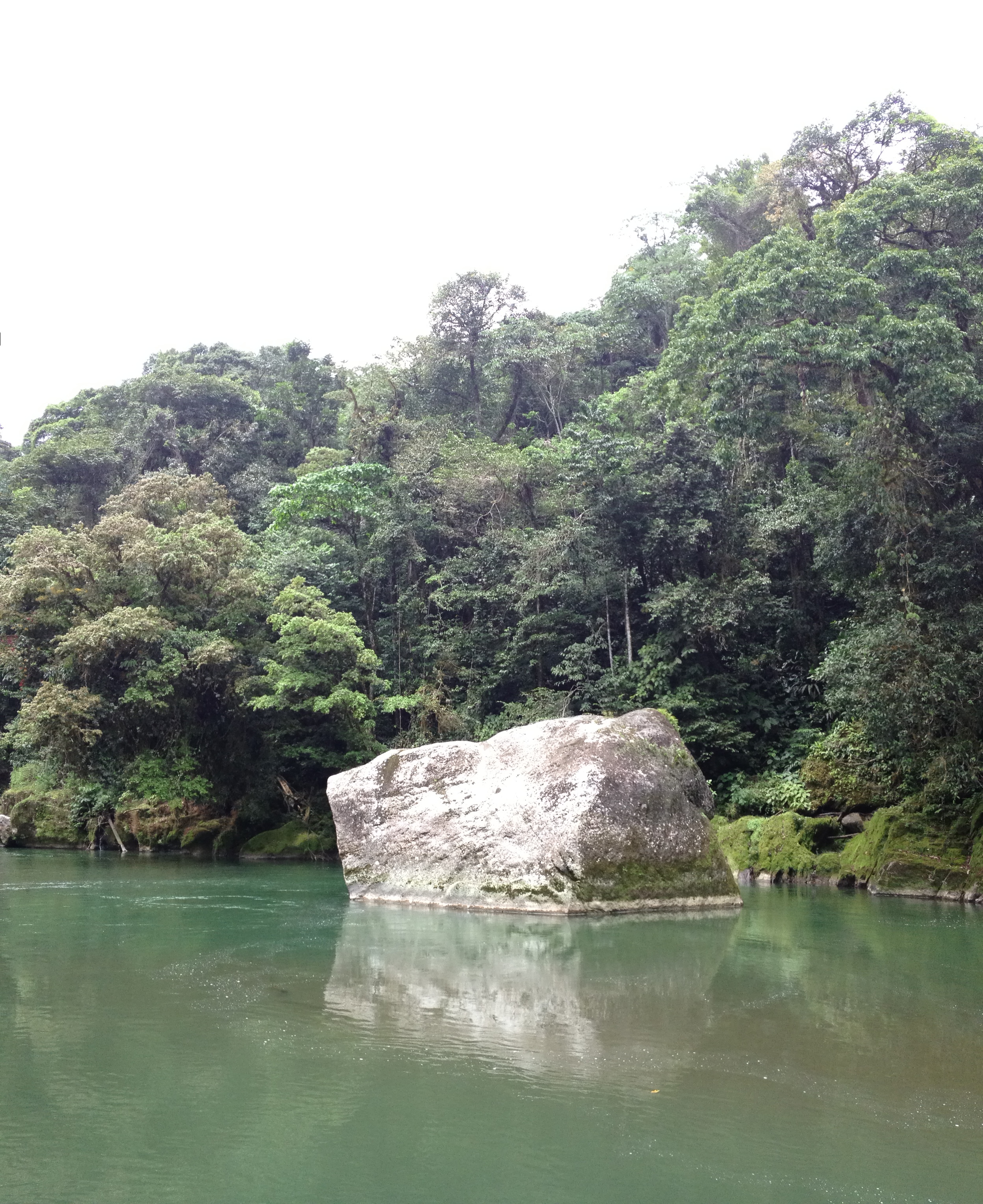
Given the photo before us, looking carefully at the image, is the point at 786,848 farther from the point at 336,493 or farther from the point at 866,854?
the point at 336,493

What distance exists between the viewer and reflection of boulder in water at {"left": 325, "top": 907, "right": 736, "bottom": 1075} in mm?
6871

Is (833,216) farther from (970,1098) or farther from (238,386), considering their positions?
(238,386)

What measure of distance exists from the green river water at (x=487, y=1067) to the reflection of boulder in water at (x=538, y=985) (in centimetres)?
4

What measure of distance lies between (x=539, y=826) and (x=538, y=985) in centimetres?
534

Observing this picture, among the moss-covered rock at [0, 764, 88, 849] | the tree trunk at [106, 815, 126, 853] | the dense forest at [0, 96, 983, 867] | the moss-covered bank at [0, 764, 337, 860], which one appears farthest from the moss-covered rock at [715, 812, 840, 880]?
the moss-covered rock at [0, 764, 88, 849]

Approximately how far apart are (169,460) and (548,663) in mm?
18268

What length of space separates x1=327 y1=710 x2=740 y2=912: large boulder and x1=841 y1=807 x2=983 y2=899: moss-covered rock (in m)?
3.49

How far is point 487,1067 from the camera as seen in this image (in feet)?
20.5

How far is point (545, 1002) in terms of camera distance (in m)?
8.23

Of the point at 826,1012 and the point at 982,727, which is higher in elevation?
the point at 982,727

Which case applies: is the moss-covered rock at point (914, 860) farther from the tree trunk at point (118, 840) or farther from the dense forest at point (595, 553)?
the tree trunk at point (118, 840)

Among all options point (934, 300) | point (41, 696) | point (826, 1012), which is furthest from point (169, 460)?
point (826, 1012)

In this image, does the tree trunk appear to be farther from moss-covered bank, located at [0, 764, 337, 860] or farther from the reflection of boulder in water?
the reflection of boulder in water

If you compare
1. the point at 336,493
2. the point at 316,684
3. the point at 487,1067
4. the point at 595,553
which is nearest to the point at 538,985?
the point at 487,1067
